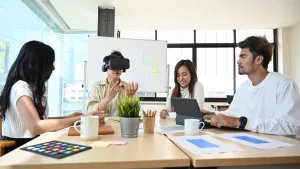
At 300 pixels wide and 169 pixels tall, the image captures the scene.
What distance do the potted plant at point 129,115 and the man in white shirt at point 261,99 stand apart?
52 centimetres

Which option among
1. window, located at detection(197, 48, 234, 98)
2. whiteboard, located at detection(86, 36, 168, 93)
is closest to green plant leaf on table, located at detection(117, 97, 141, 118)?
whiteboard, located at detection(86, 36, 168, 93)

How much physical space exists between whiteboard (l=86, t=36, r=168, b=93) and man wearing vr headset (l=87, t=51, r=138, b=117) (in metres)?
1.50

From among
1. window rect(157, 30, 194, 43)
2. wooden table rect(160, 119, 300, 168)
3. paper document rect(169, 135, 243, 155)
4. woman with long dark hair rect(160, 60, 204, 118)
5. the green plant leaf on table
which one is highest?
window rect(157, 30, 194, 43)

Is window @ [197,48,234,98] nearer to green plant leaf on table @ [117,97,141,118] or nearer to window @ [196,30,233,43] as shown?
window @ [196,30,233,43]

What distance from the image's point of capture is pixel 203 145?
2.74ft

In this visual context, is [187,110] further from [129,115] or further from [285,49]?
[285,49]

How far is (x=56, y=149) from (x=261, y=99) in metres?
1.25

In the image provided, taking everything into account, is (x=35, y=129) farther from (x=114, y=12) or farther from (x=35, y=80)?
(x=114, y=12)

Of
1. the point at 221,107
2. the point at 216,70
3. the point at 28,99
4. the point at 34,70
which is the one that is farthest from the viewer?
the point at 216,70

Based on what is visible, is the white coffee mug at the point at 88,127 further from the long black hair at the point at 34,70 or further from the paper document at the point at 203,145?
the long black hair at the point at 34,70

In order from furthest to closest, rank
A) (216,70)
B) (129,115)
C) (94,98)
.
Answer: (216,70) < (94,98) < (129,115)

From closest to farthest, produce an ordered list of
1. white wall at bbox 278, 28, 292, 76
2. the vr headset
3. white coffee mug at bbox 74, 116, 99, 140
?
white coffee mug at bbox 74, 116, 99, 140 < the vr headset < white wall at bbox 278, 28, 292, 76

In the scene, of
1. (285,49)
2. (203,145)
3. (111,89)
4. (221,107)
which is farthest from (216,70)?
(203,145)

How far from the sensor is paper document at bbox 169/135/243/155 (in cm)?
76
